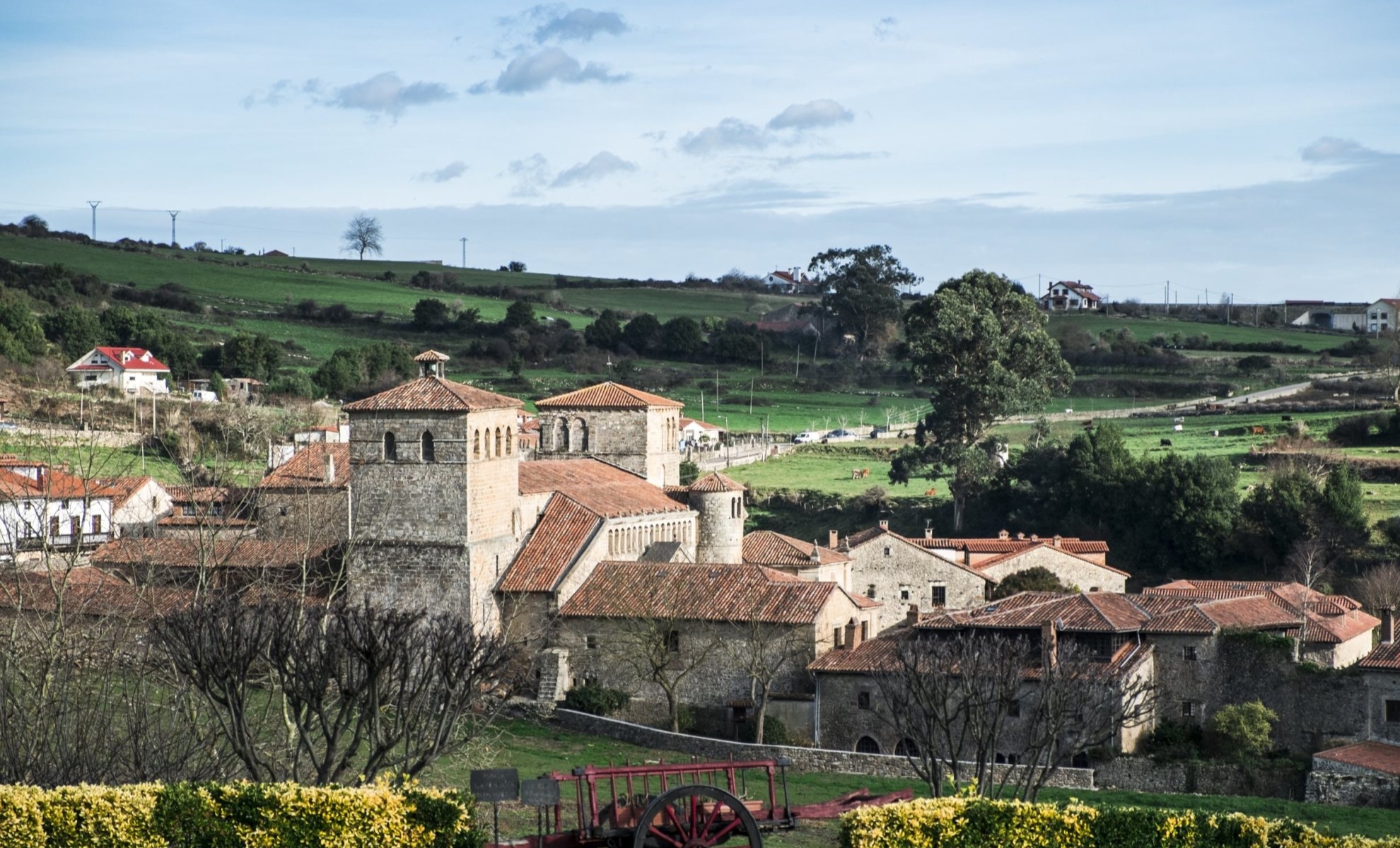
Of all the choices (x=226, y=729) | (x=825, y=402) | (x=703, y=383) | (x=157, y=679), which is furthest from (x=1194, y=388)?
(x=226, y=729)

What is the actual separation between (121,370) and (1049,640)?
64.3m

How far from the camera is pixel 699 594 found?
5281 centimetres

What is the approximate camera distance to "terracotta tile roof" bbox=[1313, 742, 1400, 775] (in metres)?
42.9

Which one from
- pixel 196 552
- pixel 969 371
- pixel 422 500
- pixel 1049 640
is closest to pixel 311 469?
pixel 196 552

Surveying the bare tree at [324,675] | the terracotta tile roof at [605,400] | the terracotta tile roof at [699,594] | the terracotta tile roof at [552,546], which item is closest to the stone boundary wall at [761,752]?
the terracotta tile roof at [699,594]

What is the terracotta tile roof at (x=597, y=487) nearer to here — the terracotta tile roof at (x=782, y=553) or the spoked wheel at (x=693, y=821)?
the terracotta tile roof at (x=782, y=553)

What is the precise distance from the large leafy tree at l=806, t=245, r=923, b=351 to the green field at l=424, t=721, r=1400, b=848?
2892 inches

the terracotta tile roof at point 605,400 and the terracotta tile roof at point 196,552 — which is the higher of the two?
the terracotta tile roof at point 605,400

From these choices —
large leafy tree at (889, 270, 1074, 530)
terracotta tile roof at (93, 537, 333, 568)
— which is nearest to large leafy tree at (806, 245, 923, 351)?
large leafy tree at (889, 270, 1074, 530)

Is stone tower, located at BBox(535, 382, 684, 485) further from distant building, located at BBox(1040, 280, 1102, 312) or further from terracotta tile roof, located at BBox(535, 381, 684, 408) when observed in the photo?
distant building, located at BBox(1040, 280, 1102, 312)

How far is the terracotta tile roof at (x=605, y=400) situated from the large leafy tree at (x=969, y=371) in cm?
1765

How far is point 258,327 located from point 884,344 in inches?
1697

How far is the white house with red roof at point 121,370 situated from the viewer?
96.2 meters

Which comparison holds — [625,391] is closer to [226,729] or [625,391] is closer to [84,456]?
[84,456]
